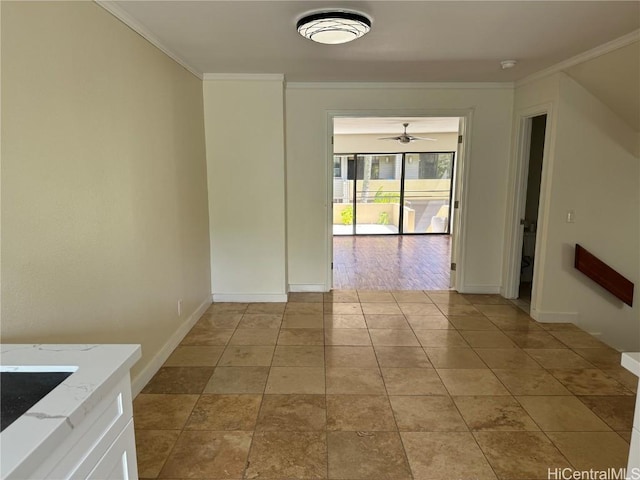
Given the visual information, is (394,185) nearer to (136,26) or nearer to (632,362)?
(136,26)

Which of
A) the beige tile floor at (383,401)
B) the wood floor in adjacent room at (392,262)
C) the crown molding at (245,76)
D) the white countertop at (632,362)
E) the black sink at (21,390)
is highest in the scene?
the crown molding at (245,76)

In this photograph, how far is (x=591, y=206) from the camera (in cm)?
367

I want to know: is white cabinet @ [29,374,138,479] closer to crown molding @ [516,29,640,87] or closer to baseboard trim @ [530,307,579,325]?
crown molding @ [516,29,640,87]

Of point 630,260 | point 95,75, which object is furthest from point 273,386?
point 630,260

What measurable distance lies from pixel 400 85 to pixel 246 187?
6.73 ft

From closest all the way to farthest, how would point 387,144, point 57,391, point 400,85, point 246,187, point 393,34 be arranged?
point 57,391 < point 393,34 < point 246,187 < point 400,85 < point 387,144

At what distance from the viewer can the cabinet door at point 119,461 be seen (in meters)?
1.12

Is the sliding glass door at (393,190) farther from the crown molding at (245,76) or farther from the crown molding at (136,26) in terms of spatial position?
the crown molding at (136,26)

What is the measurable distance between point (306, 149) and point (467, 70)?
6.03 ft

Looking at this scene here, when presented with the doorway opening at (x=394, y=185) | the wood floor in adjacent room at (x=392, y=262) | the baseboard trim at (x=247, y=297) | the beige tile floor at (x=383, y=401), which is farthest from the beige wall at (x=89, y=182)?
the doorway opening at (x=394, y=185)

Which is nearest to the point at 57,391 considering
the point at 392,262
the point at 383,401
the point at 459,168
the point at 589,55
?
the point at 383,401

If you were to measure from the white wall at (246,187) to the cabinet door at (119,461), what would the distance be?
9.97ft

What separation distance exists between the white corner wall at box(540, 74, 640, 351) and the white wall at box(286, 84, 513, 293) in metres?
0.90

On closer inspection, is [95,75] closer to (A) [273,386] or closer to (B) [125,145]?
(B) [125,145]
